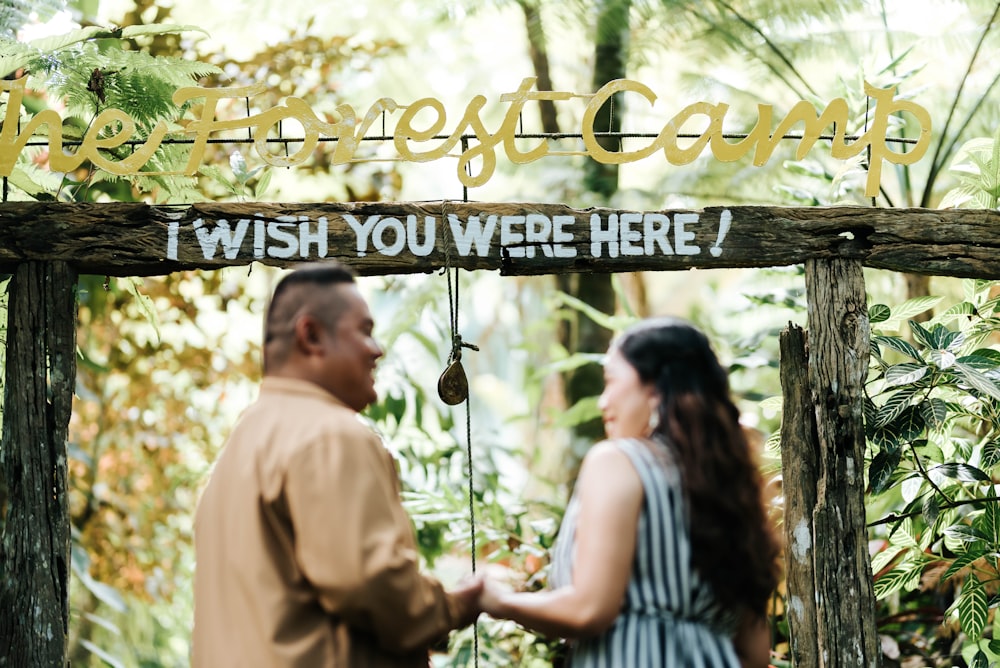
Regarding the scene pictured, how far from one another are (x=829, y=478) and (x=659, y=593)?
1730mm

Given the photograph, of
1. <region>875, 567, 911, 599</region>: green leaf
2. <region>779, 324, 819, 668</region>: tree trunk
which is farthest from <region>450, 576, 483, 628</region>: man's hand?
<region>875, 567, 911, 599</region>: green leaf

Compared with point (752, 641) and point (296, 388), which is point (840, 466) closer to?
point (752, 641)

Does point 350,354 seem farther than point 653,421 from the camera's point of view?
Yes

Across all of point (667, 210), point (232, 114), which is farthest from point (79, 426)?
point (667, 210)

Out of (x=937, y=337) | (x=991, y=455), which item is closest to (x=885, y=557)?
(x=991, y=455)

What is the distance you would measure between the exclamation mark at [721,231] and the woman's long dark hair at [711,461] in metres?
1.45

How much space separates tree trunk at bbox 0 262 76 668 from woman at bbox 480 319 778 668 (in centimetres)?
206

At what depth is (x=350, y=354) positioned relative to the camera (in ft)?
7.65

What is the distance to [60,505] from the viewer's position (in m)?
3.59

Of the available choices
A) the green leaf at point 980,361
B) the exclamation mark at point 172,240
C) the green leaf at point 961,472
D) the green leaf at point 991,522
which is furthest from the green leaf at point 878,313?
the exclamation mark at point 172,240

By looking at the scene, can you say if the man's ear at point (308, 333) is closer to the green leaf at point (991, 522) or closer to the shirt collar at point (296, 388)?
the shirt collar at point (296, 388)

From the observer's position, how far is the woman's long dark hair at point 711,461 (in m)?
2.15

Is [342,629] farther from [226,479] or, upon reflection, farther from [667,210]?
[667,210]

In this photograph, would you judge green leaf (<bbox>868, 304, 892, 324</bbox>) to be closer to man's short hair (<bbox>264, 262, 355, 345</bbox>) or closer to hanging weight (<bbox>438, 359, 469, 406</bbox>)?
hanging weight (<bbox>438, 359, 469, 406</bbox>)
